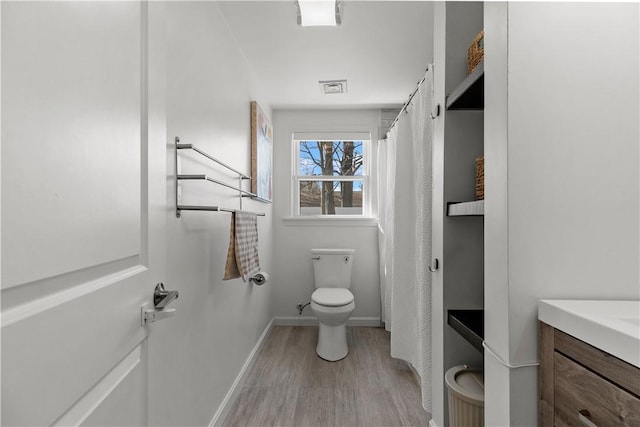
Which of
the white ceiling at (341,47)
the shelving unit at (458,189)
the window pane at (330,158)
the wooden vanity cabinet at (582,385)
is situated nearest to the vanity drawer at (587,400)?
the wooden vanity cabinet at (582,385)

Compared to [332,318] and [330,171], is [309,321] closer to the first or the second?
[332,318]

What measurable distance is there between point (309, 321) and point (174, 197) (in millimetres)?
Result: 2450

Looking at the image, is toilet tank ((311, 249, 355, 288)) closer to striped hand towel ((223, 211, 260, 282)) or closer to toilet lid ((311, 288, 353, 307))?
toilet lid ((311, 288, 353, 307))

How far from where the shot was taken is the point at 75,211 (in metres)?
0.53

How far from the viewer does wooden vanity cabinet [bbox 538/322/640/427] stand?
0.56 meters

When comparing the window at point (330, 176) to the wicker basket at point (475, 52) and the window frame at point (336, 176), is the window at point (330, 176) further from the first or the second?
the wicker basket at point (475, 52)

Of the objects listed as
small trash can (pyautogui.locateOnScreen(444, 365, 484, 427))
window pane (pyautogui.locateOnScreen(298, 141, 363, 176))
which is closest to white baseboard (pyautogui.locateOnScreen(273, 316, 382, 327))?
window pane (pyautogui.locateOnScreen(298, 141, 363, 176))

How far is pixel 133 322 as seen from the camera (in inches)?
28.6

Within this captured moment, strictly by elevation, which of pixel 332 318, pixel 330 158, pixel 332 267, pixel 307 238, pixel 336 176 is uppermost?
pixel 330 158

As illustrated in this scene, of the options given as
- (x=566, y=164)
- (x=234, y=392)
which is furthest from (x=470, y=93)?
(x=234, y=392)

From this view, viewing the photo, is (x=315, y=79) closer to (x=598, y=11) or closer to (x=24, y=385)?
(x=598, y=11)

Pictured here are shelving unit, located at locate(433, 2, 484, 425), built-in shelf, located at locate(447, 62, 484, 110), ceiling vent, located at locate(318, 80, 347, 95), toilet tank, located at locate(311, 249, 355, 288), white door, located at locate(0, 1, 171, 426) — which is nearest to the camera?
white door, located at locate(0, 1, 171, 426)

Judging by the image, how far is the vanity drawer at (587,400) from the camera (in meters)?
0.56

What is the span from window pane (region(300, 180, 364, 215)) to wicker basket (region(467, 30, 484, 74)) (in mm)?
2151
